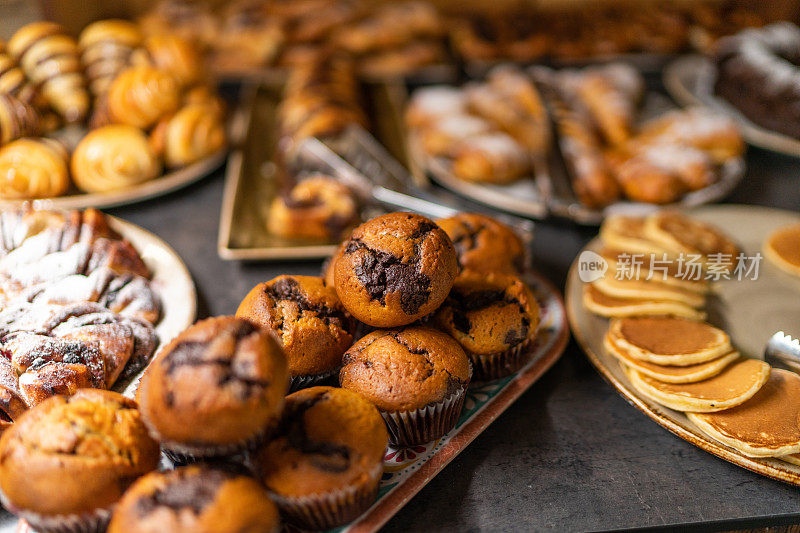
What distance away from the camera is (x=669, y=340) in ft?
5.74

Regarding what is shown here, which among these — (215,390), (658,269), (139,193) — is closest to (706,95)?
(658,269)

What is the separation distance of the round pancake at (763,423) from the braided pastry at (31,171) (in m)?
2.60

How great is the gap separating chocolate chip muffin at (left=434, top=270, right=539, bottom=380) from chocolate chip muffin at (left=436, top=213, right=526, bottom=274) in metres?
0.08

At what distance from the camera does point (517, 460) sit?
1589 millimetres

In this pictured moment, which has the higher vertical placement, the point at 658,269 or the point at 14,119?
the point at 14,119

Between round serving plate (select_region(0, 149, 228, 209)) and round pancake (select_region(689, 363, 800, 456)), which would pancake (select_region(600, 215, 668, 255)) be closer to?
round pancake (select_region(689, 363, 800, 456))

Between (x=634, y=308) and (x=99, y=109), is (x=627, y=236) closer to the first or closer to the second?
(x=634, y=308)

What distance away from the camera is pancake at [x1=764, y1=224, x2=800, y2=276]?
2.21 metres

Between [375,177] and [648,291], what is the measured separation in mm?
1220

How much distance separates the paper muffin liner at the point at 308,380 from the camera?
152cm

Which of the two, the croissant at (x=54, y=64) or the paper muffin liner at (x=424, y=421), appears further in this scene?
the croissant at (x=54, y=64)

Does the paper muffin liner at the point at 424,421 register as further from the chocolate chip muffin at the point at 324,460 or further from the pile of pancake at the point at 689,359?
the pile of pancake at the point at 689,359

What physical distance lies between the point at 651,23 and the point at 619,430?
347cm

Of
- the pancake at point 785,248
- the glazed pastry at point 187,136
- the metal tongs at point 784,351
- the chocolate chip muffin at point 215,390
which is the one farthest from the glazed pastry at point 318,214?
the pancake at point 785,248
